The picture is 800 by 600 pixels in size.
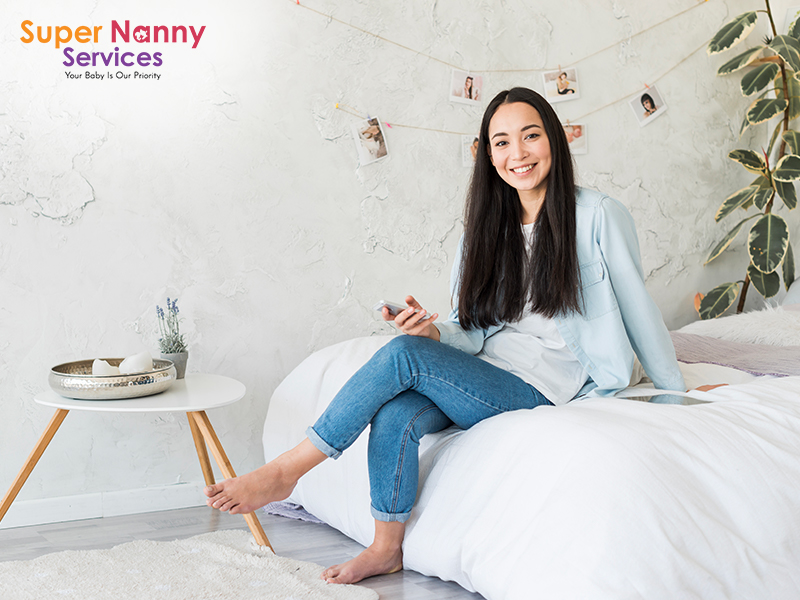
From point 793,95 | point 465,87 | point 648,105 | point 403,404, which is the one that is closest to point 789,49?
point 793,95

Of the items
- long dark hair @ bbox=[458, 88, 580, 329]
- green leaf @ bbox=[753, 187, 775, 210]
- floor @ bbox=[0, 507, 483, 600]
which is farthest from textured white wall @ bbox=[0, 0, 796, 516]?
long dark hair @ bbox=[458, 88, 580, 329]

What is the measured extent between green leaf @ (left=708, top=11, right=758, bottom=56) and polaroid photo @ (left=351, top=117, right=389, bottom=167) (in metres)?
1.38

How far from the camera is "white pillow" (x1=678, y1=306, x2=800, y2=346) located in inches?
90.2

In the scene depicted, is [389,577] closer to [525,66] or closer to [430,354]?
[430,354]

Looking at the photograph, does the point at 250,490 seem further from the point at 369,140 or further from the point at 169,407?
the point at 369,140

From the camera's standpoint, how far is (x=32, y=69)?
6.42 ft

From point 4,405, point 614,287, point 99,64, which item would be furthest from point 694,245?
point 4,405

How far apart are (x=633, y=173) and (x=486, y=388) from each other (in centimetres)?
169

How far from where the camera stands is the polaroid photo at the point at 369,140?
2.35 meters

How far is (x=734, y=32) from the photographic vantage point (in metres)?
2.73

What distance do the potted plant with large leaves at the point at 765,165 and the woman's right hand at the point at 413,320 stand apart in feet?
5.58

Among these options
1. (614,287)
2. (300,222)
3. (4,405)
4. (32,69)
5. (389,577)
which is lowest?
(389,577)

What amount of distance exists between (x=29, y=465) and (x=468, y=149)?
5.49 feet

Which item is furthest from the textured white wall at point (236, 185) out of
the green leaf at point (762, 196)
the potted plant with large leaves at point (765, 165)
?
the green leaf at point (762, 196)
